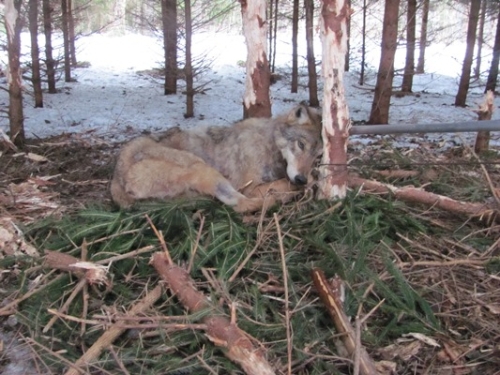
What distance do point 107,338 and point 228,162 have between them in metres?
2.88

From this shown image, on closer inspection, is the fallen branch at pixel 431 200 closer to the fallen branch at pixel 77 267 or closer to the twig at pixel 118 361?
the fallen branch at pixel 77 267

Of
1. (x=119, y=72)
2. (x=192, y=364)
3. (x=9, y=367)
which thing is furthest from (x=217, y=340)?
(x=119, y=72)

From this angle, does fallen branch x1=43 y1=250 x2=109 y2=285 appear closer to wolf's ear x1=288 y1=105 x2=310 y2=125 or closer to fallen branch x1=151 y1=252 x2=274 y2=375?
fallen branch x1=151 y1=252 x2=274 y2=375

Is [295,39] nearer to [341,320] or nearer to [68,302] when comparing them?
[68,302]

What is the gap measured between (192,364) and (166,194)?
7.96ft

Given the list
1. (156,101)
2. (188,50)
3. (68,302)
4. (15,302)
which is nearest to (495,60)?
(188,50)

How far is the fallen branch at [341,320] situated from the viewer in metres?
2.89

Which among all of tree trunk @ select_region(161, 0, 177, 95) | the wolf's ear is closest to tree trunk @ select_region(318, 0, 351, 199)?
the wolf's ear

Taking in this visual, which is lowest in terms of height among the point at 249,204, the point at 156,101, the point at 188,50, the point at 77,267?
the point at 77,267

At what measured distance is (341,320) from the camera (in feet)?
10.6

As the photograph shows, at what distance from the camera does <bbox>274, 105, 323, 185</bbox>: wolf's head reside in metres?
5.20

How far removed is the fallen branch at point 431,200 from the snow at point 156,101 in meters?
5.22

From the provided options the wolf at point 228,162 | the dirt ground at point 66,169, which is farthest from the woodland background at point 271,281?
the dirt ground at point 66,169

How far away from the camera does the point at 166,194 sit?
516 centimetres
